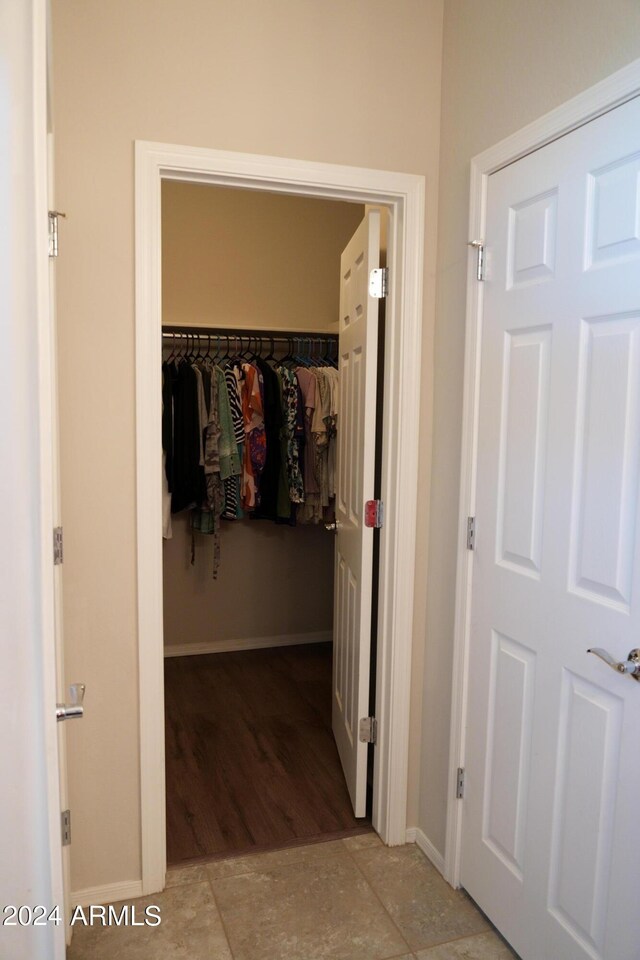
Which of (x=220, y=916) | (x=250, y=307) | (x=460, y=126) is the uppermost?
(x=460, y=126)

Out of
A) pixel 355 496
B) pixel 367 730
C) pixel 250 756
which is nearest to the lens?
pixel 367 730

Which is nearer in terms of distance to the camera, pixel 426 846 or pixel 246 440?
pixel 426 846

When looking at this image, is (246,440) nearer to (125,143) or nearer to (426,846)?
(125,143)

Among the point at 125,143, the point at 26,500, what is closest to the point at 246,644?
the point at 125,143

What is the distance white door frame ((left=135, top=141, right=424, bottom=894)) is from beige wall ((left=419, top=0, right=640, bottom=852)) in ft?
0.27

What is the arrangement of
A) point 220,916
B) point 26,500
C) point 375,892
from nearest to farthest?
point 26,500 → point 220,916 → point 375,892

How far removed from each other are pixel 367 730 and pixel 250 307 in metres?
2.62

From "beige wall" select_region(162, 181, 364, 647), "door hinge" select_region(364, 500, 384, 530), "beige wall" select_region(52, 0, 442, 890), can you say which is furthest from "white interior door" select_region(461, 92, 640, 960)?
"beige wall" select_region(162, 181, 364, 647)

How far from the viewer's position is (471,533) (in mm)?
2043

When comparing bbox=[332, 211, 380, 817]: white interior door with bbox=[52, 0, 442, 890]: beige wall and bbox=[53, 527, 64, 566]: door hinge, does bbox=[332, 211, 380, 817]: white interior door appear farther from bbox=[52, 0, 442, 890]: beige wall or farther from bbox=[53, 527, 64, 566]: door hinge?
bbox=[53, 527, 64, 566]: door hinge

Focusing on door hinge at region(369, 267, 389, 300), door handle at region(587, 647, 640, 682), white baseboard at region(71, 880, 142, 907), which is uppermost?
door hinge at region(369, 267, 389, 300)

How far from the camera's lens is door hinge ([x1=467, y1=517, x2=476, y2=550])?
2035mm

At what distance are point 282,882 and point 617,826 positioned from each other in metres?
1.13

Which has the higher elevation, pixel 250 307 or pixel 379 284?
pixel 250 307
